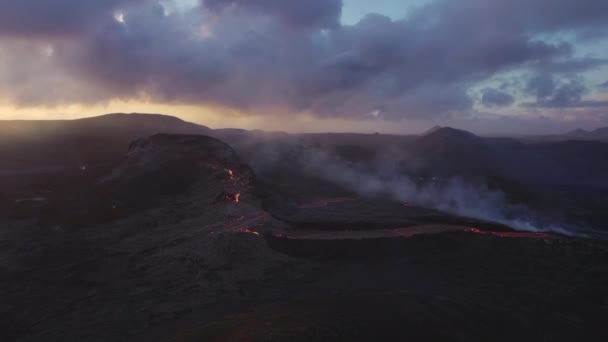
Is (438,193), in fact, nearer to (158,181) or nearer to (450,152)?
(158,181)

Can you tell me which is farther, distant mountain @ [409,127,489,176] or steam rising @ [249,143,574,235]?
distant mountain @ [409,127,489,176]

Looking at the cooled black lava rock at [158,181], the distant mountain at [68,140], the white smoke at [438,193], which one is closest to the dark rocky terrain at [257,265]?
the cooled black lava rock at [158,181]

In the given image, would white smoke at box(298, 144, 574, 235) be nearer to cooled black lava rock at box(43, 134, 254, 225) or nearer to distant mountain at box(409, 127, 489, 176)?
distant mountain at box(409, 127, 489, 176)

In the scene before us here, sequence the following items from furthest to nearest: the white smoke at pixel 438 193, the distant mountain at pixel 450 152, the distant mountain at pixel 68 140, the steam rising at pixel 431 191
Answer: the distant mountain at pixel 450 152
the distant mountain at pixel 68 140
the steam rising at pixel 431 191
the white smoke at pixel 438 193

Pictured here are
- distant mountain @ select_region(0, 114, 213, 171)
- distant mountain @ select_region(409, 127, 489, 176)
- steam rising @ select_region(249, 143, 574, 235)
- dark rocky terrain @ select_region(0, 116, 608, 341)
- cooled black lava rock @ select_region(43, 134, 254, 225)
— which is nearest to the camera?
dark rocky terrain @ select_region(0, 116, 608, 341)

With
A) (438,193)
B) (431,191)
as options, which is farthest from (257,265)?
(431,191)

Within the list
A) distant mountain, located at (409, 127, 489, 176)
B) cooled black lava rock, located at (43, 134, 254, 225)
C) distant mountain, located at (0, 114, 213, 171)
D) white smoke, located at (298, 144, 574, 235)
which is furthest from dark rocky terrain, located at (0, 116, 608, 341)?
distant mountain, located at (409, 127, 489, 176)

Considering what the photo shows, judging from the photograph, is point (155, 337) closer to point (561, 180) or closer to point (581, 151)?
point (561, 180)

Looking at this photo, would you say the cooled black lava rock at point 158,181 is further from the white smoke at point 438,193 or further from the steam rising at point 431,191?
the white smoke at point 438,193
